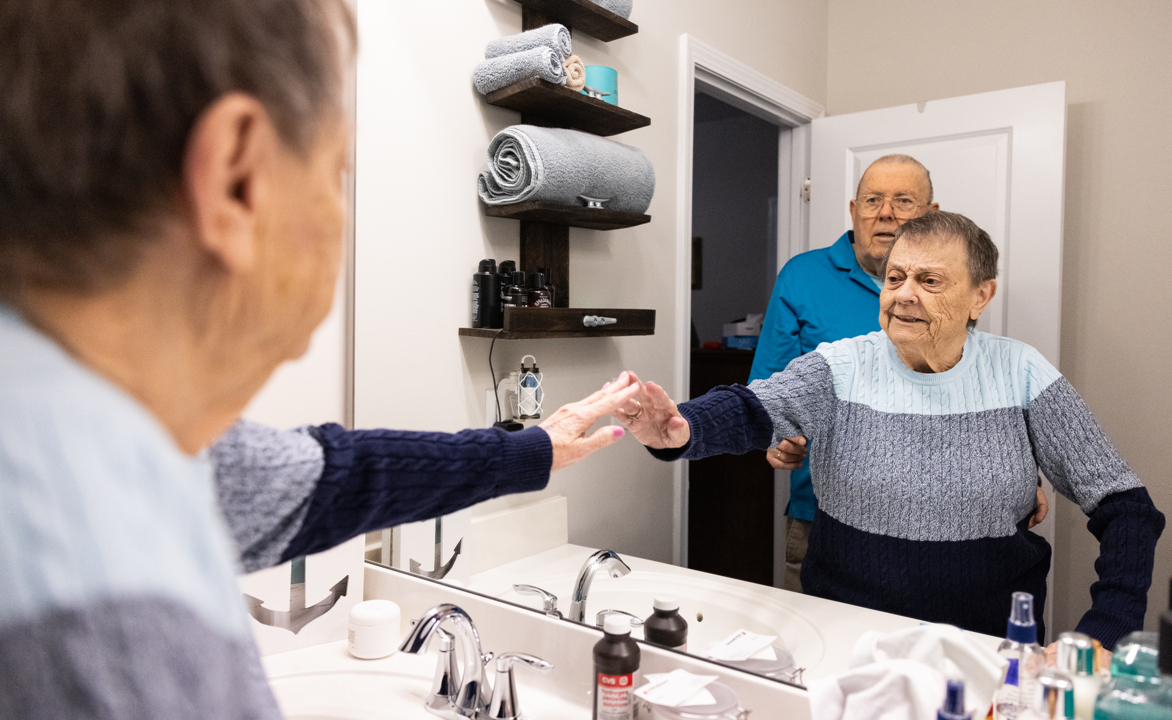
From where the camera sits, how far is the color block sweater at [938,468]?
102 centimetres

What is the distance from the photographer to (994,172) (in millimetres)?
1285

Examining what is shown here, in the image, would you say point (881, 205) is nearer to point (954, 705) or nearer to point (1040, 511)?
point (1040, 511)

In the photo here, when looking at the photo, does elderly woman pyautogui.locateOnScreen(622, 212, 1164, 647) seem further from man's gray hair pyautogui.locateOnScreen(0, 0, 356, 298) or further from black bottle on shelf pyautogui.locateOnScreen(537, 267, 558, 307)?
man's gray hair pyautogui.locateOnScreen(0, 0, 356, 298)

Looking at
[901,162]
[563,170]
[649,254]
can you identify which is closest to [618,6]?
[563,170]

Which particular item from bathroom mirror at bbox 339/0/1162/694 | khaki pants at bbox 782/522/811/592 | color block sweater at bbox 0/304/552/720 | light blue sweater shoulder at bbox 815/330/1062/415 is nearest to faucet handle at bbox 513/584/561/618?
bathroom mirror at bbox 339/0/1162/694

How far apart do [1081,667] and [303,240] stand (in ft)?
2.99

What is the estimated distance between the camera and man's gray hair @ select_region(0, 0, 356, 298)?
0.28 meters

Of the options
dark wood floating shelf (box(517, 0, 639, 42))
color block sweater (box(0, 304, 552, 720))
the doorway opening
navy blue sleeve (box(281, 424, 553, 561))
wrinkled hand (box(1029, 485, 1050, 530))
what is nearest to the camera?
color block sweater (box(0, 304, 552, 720))

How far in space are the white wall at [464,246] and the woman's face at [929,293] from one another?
1.10 feet

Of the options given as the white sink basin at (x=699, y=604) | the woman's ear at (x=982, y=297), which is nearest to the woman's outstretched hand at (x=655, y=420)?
the white sink basin at (x=699, y=604)

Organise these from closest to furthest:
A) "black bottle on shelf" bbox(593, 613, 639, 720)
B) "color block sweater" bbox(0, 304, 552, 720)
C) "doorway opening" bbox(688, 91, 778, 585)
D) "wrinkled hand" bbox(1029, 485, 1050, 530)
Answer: "color block sweater" bbox(0, 304, 552, 720)
"black bottle on shelf" bbox(593, 613, 639, 720)
"wrinkled hand" bbox(1029, 485, 1050, 530)
"doorway opening" bbox(688, 91, 778, 585)

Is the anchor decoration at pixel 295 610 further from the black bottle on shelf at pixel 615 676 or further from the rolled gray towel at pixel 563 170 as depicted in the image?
the rolled gray towel at pixel 563 170

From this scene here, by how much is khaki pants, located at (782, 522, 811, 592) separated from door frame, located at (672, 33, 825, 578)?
0.04 ft

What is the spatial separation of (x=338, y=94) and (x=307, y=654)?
107 centimetres
